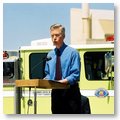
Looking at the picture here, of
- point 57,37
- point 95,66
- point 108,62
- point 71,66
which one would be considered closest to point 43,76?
point 71,66

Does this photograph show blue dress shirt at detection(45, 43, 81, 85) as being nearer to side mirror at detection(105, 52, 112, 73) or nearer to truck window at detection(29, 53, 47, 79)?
truck window at detection(29, 53, 47, 79)

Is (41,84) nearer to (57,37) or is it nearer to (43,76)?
(43,76)

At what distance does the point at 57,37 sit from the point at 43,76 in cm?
47

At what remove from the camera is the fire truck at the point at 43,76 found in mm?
10367

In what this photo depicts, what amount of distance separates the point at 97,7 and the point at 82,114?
47.7 inches

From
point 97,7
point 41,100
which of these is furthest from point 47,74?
point 97,7

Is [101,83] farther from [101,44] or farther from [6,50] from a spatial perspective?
[6,50]

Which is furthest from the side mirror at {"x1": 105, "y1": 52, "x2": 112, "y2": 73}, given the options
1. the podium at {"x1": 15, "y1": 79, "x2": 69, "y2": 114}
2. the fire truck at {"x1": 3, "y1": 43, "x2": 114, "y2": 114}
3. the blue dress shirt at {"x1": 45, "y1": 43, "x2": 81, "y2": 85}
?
the podium at {"x1": 15, "y1": 79, "x2": 69, "y2": 114}

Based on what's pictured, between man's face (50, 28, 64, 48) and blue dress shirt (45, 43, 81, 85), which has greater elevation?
man's face (50, 28, 64, 48)

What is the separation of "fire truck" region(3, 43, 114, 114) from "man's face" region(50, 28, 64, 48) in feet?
0.24

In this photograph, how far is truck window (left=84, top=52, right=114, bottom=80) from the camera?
10.4m

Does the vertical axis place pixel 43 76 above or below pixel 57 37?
below

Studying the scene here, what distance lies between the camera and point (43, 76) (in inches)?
410

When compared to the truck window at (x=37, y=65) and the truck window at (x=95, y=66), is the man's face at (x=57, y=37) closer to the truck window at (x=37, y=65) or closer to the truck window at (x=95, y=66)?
the truck window at (x=37, y=65)
